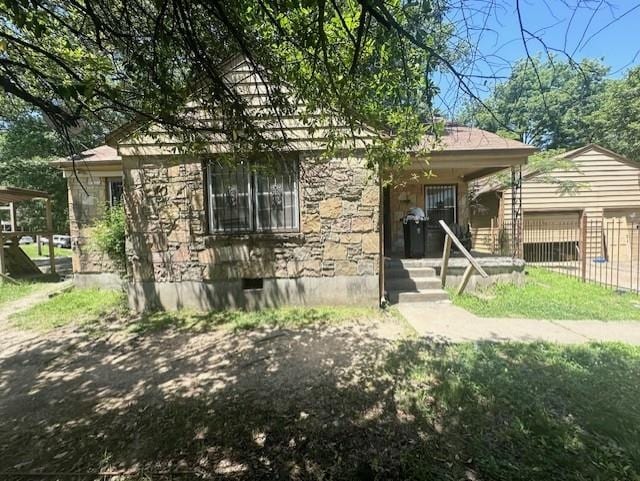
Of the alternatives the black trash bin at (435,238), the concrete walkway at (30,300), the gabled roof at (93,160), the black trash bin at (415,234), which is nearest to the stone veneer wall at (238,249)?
the black trash bin at (415,234)

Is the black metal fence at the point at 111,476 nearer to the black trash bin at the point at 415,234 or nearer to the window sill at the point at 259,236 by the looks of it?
the window sill at the point at 259,236

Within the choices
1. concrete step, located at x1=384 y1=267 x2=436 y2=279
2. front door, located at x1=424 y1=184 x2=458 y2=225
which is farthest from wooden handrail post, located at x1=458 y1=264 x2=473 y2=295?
front door, located at x1=424 y1=184 x2=458 y2=225

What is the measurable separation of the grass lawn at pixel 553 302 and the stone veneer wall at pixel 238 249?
6.76 feet

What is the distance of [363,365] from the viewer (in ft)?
13.0

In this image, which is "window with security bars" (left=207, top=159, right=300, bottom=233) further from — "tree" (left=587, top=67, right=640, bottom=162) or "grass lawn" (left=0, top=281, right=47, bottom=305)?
"tree" (left=587, top=67, right=640, bottom=162)

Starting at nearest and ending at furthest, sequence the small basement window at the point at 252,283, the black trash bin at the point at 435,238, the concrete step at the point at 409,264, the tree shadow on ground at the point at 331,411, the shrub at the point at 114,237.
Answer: the tree shadow on ground at the point at 331,411 < the small basement window at the point at 252,283 < the shrub at the point at 114,237 < the concrete step at the point at 409,264 < the black trash bin at the point at 435,238

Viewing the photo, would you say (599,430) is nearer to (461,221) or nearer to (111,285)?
(461,221)

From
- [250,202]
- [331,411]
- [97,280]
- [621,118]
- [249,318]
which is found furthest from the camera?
[621,118]

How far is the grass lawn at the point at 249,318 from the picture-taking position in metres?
5.55

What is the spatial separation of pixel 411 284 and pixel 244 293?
10.9ft

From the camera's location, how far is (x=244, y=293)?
249 inches

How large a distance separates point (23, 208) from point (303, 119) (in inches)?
855

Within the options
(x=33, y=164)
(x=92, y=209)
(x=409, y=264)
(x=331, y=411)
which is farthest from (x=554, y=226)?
(x=33, y=164)

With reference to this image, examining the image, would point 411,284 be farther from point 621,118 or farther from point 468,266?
point 621,118
